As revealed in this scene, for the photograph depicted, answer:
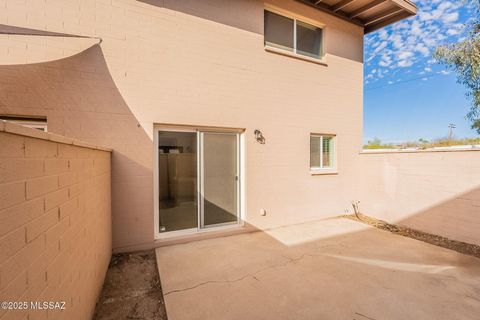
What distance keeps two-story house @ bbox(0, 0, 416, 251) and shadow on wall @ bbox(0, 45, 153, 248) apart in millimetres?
17

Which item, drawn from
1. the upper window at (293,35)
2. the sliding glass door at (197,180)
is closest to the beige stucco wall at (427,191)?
the upper window at (293,35)

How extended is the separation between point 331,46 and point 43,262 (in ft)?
23.4

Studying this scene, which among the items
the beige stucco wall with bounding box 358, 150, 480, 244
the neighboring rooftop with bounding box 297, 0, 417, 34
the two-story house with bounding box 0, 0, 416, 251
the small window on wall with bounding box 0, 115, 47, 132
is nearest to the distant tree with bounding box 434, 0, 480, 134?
the neighboring rooftop with bounding box 297, 0, 417, 34

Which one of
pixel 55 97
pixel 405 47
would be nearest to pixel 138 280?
pixel 55 97

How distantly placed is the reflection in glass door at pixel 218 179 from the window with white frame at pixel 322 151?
91.3 inches

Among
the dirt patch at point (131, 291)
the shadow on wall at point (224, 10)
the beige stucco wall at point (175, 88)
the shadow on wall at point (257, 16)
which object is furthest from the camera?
the shadow on wall at point (257, 16)

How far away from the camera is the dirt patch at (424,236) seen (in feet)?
13.5

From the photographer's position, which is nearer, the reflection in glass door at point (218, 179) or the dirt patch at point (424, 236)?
the dirt patch at point (424, 236)

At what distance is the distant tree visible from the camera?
21.9ft

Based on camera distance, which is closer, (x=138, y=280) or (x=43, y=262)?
(x=43, y=262)

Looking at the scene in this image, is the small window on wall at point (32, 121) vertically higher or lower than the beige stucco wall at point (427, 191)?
higher

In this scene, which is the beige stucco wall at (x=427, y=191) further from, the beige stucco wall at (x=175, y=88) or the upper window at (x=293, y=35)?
the upper window at (x=293, y=35)

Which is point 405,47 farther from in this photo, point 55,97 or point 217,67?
point 55,97

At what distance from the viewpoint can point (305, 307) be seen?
99.2 inches
